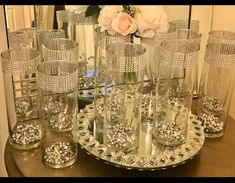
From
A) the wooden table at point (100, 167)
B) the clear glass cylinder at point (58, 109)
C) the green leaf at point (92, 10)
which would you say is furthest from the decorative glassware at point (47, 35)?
the wooden table at point (100, 167)

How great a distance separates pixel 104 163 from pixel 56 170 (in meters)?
0.12

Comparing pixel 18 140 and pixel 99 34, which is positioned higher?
pixel 99 34

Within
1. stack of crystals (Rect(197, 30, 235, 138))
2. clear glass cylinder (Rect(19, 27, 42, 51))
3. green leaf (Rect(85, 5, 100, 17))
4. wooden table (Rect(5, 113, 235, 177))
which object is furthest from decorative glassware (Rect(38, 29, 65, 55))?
stack of crystals (Rect(197, 30, 235, 138))

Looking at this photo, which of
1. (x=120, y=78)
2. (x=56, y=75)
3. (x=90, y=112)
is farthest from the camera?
(x=90, y=112)

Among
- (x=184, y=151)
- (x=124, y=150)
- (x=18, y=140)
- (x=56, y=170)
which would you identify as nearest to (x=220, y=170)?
(x=184, y=151)

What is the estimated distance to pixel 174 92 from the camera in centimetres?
109

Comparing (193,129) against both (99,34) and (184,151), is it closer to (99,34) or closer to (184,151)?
(184,151)

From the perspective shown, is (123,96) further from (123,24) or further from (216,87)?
(216,87)

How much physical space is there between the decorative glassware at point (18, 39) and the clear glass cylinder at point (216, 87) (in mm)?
541

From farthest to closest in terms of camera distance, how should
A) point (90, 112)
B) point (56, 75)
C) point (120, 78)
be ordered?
point (90, 112)
point (120, 78)
point (56, 75)

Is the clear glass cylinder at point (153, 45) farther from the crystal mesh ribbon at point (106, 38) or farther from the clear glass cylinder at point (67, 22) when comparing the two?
the clear glass cylinder at point (67, 22)

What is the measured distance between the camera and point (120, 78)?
98 centimetres

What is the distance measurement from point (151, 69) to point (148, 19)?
0.25 m

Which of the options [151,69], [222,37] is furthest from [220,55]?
[151,69]
